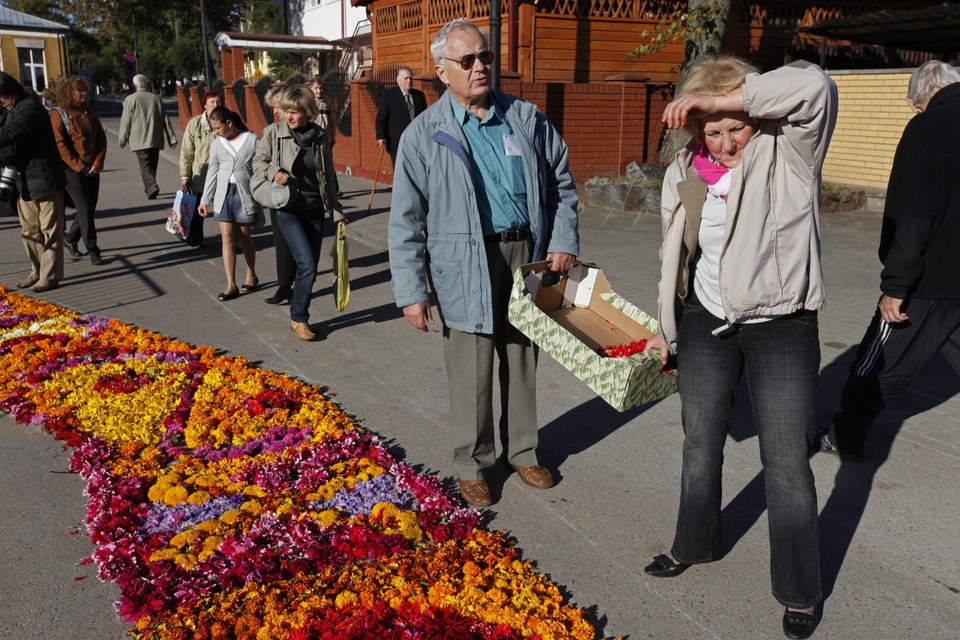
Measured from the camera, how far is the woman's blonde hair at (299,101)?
6.65 metres

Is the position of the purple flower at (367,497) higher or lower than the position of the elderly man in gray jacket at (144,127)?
lower

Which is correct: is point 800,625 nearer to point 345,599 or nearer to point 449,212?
point 345,599

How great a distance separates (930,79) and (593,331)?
198cm

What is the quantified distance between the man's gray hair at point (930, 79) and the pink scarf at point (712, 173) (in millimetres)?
1685

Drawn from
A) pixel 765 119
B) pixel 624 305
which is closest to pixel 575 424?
pixel 624 305

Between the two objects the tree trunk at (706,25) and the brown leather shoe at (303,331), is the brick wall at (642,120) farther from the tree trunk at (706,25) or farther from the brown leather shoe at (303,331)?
the brown leather shoe at (303,331)

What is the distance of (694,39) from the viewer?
12.5 meters

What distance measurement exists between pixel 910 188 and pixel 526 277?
1750mm

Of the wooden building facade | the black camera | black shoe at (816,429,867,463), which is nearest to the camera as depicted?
black shoe at (816,429,867,463)

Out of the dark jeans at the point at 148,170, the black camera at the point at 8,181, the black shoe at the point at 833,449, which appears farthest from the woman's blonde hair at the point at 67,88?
the black shoe at the point at 833,449

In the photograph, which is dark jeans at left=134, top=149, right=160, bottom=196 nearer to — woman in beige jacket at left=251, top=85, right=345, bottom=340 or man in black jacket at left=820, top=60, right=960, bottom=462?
woman in beige jacket at left=251, top=85, right=345, bottom=340

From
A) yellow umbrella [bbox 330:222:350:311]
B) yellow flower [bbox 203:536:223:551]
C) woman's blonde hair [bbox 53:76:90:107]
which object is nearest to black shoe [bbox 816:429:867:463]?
yellow flower [bbox 203:536:223:551]

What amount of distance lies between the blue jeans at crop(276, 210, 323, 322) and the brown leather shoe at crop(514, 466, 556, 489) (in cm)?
308

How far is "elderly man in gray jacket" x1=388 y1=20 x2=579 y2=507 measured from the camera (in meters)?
3.63
